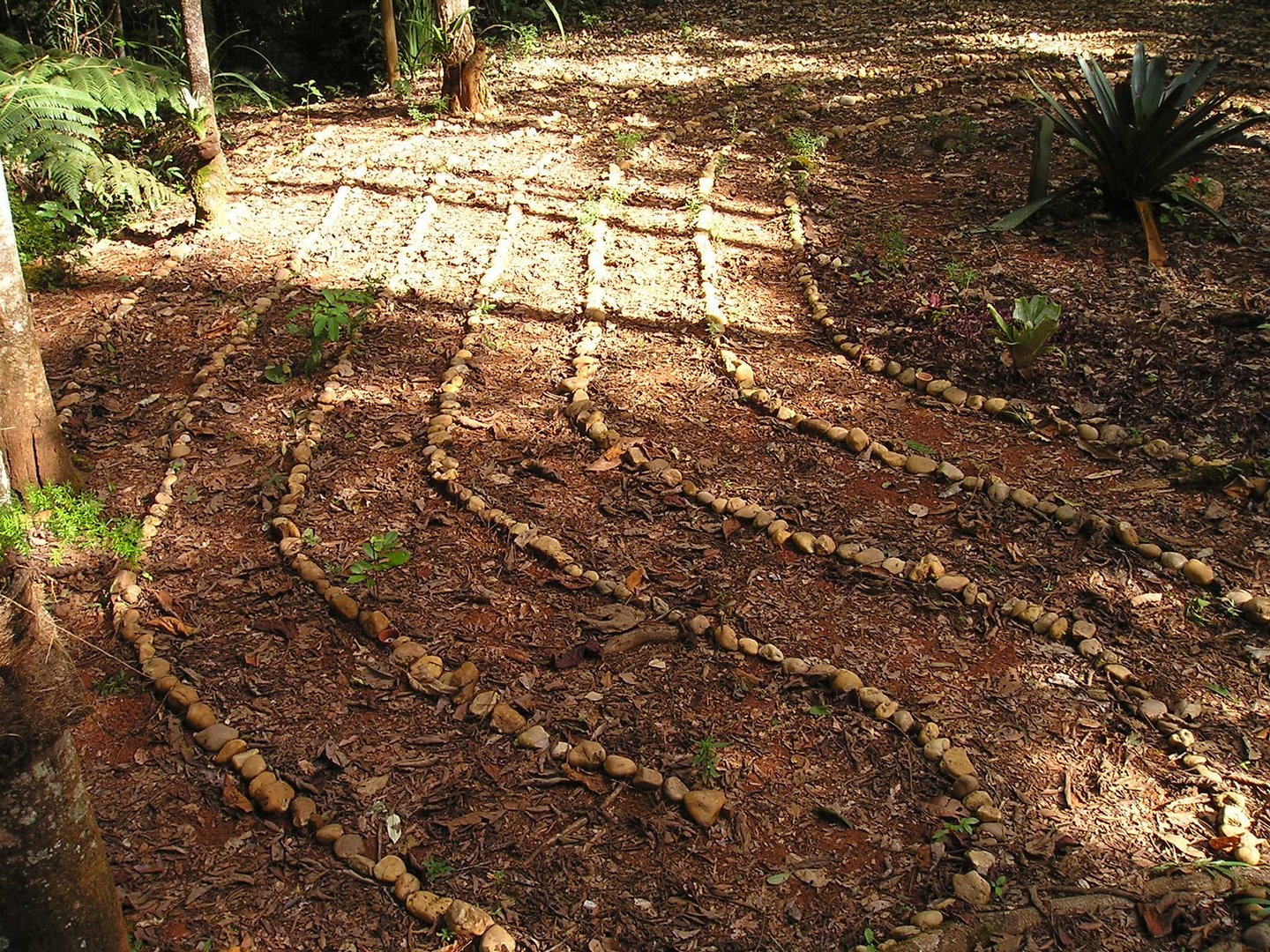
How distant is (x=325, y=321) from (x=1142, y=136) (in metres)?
3.79

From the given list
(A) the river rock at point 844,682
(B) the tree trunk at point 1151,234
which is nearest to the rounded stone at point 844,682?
(A) the river rock at point 844,682

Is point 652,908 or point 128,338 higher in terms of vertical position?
point 128,338

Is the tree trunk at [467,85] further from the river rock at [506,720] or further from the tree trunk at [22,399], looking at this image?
the river rock at [506,720]

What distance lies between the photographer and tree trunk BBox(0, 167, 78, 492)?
9.96ft

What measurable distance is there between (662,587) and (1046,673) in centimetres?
110

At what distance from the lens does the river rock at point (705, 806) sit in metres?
2.46

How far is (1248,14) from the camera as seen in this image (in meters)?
8.54

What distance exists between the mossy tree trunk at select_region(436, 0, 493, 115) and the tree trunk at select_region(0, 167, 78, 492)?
3953mm

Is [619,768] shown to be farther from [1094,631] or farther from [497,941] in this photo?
[1094,631]

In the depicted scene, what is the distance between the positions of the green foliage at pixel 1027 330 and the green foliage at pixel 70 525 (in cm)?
315

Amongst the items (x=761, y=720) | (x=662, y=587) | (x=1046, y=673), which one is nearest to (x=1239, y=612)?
(x=1046, y=673)

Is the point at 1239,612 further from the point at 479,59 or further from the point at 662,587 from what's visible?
the point at 479,59

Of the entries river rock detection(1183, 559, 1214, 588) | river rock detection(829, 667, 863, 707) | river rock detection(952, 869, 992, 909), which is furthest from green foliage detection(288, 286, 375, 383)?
river rock detection(1183, 559, 1214, 588)

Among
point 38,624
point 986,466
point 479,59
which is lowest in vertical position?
point 986,466
